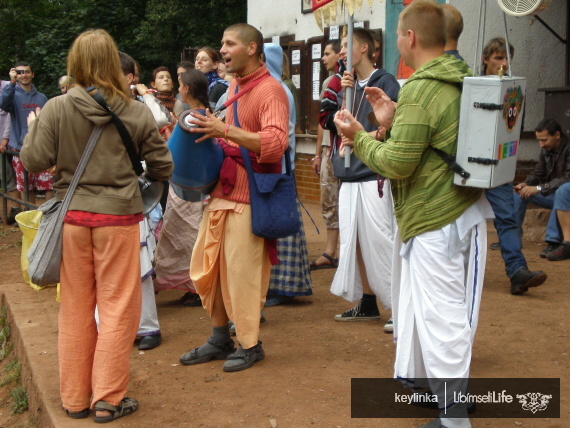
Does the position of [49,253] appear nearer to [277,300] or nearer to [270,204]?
[270,204]

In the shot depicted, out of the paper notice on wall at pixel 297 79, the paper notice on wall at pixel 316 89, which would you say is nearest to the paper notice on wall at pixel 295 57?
the paper notice on wall at pixel 297 79

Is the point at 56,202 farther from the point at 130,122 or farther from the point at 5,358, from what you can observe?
the point at 5,358

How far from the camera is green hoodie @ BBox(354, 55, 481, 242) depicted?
141 inches

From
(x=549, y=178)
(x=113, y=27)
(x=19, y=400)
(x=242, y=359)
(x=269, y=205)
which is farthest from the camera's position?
(x=113, y=27)

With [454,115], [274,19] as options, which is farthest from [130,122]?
[274,19]

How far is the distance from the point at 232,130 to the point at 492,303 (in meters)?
2.88

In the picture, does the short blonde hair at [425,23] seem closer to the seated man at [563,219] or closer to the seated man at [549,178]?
the seated man at [549,178]

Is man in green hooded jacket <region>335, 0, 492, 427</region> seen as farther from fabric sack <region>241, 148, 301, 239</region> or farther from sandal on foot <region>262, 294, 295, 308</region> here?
sandal on foot <region>262, 294, 295, 308</region>

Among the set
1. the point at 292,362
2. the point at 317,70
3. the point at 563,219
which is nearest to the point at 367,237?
the point at 292,362

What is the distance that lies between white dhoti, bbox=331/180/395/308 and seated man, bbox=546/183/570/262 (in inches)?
121

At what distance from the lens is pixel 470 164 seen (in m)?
3.58

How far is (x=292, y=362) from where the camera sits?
489 centimetres

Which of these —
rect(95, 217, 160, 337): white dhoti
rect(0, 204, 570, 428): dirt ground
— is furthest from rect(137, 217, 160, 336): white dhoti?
rect(0, 204, 570, 428): dirt ground

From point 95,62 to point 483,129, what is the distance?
6.14ft
